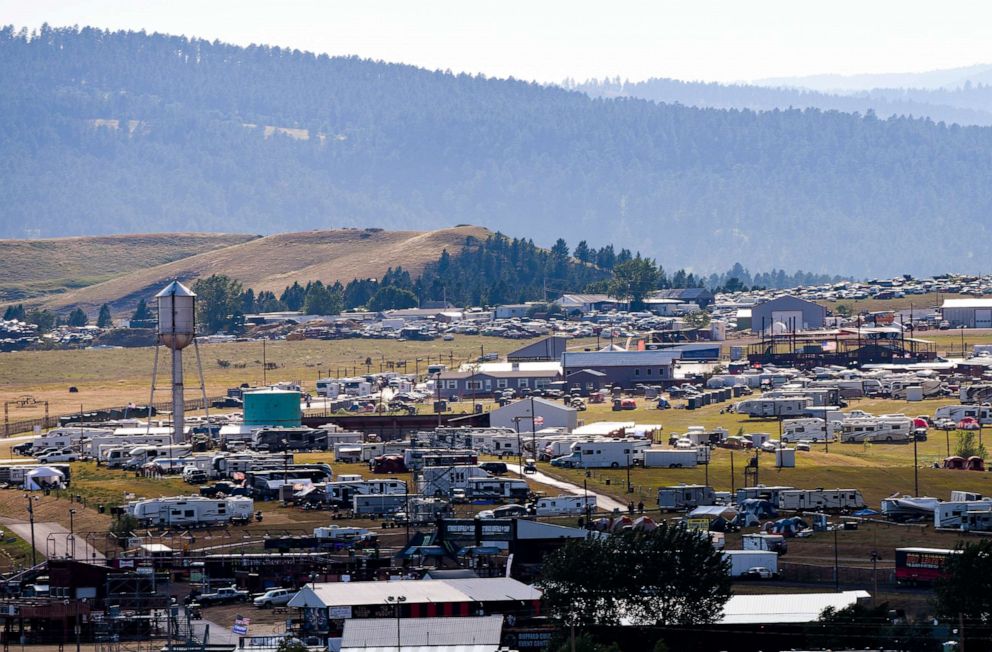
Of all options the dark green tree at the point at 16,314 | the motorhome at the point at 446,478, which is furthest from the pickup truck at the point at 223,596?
the dark green tree at the point at 16,314

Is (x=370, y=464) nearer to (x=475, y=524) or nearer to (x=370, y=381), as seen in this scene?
(x=475, y=524)

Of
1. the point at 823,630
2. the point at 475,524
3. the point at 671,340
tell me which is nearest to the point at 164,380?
the point at 671,340

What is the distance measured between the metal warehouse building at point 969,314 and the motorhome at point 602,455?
6061 cm

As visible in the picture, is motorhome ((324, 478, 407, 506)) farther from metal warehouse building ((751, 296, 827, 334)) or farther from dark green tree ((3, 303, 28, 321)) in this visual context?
dark green tree ((3, 303, 28, 321))

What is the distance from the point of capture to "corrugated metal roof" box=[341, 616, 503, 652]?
110 feet

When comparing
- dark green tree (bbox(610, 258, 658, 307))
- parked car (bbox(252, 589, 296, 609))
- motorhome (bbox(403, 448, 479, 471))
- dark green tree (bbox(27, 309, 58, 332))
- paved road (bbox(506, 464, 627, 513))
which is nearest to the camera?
parked car (bbox(252, 589, 296, 609))

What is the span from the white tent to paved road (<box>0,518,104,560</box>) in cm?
447

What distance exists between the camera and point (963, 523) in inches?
1751

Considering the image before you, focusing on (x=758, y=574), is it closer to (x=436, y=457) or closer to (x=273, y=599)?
(x=273, y=599)

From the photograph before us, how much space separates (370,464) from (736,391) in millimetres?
27993

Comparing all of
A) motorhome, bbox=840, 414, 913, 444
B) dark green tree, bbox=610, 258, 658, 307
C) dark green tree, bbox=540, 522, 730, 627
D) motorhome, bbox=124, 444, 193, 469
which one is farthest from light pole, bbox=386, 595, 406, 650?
dark green tree, bbox=610, 258, 658, 307

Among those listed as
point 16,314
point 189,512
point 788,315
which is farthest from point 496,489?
point 16,314

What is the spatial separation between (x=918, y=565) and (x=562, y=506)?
11081 mm

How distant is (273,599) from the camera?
38.9 meters
